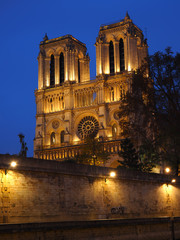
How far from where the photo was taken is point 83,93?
217ft

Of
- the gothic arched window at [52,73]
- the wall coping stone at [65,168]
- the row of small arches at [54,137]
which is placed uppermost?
the gothic arched window at [52,73]

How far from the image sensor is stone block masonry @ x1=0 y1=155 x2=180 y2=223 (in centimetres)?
2047

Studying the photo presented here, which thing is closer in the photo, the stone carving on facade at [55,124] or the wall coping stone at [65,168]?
the wall coping stone at [65,168]

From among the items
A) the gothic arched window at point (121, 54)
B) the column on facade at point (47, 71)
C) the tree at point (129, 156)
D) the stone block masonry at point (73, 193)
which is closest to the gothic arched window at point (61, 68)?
the column on facade at point (47, 71)

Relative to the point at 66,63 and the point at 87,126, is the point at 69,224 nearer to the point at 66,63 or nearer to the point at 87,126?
the point at 87,126

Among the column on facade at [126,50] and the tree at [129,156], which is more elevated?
the column on facade at [126,50]

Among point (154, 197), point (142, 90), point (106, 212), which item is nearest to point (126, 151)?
point (142, 90)

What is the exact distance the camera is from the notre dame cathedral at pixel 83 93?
63.0 metres

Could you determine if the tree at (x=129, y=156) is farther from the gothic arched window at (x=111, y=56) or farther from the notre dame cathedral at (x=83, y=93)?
the gothic arched window at (x=111, y=56)

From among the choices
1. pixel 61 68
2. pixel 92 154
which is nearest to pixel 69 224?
pixel 92 154

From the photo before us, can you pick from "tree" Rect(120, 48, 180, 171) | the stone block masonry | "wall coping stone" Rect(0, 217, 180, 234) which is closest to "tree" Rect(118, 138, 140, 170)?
"tree" Rect(120, 48, 180, 171)

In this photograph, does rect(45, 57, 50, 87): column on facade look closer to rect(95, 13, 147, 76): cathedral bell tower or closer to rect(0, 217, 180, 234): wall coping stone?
rect(95, 13, 147, 76): cathedral bell tower

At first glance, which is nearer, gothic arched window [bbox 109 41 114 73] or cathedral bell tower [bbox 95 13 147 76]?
cathedral bell tower [bbox 95 13 147 76]

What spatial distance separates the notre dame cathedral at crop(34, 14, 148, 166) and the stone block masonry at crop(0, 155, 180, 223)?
3078cm
